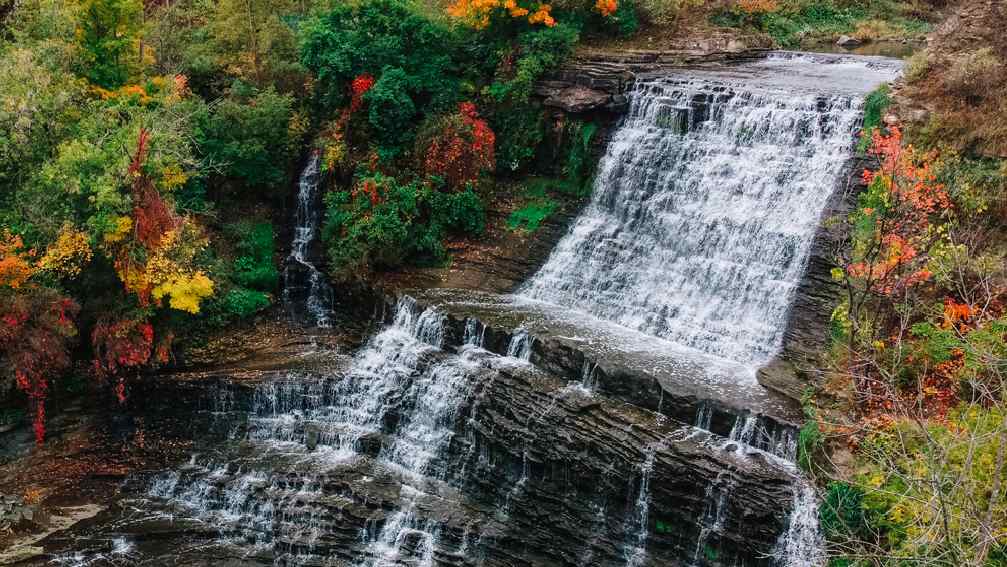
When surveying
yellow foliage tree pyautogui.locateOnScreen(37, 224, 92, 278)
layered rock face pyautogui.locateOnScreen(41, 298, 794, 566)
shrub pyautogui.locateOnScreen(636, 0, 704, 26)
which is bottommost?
layered rock face pyautogui.locateOnScreen(41, 298, 794, 566)

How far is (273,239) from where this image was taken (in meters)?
21.4

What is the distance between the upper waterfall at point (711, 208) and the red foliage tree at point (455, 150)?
3.48 m

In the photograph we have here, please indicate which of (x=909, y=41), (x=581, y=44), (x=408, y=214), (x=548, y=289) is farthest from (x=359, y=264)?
(x=909, y=41)

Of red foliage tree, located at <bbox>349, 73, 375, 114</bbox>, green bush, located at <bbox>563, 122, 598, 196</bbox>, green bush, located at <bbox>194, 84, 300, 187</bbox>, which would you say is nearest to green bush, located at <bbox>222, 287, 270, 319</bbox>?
green bush, located at <bbox>194, 84, 300, 187</bbox>

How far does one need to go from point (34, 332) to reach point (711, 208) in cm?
1558

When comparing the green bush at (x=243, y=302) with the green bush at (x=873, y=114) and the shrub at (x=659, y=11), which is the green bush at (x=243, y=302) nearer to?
the green bush at (x=873, y=114)

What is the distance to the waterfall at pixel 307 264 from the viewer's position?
20391 mm

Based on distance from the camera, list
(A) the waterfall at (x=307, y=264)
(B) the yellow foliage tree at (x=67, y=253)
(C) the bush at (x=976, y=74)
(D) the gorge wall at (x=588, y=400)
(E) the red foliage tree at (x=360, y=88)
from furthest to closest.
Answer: (E) the red foliage tree at (x=360, y=88)
(A) the waterfall at (x=307, y=264)
(B) the yellow foliage tree at (x=67, y=253)
(C) the bush at (x=976, y=74)
(D) the gorge wall at (x=588, y=400)

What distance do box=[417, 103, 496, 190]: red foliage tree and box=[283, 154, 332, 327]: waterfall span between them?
3621 mm

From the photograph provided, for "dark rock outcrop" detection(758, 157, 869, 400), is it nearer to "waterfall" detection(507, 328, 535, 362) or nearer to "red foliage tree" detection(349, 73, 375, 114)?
"waterfall" detection(507, 328, 535, 362)

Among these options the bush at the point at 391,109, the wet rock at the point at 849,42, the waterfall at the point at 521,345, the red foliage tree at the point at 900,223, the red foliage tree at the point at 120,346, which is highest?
the wet rock at the point at 849,42

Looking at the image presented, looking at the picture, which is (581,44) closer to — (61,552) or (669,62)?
(669,62)

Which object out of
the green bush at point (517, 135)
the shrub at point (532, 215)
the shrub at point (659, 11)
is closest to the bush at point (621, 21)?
the shrub at point (659, 11)

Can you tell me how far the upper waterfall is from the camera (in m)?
16.1
